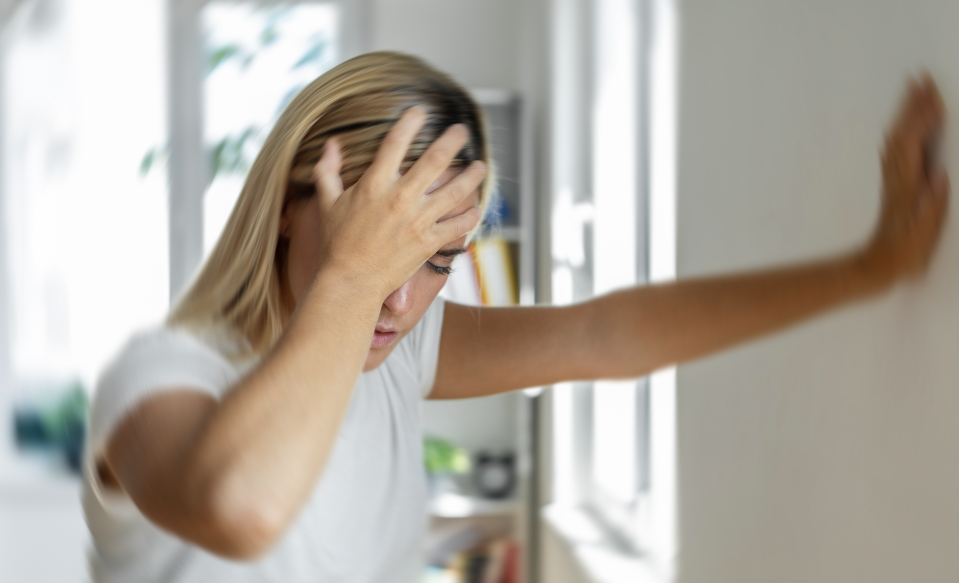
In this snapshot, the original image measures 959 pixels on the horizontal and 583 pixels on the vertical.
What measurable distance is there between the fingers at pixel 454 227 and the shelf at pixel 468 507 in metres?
0.97

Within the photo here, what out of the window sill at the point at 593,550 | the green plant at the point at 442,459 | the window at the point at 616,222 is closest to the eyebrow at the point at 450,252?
the window at the point at 616,222

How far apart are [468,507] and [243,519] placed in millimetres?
1044

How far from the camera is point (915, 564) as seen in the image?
318mm

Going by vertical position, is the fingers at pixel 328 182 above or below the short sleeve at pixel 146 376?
above

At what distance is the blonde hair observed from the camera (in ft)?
1.18

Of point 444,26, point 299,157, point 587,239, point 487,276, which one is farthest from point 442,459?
point 299,157

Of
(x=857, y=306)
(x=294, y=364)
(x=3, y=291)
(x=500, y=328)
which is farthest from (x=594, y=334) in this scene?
(x=3, y=291)

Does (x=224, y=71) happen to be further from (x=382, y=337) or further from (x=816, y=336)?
(x=816, y=336)

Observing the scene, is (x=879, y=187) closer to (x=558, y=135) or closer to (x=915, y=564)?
(x=915, y=564)

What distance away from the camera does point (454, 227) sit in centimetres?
31

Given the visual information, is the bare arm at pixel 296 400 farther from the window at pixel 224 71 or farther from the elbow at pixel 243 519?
the window at pixel 224 71

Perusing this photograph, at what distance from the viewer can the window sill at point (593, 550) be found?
72 centimetres

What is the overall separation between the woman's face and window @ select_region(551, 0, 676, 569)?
278 millimetres

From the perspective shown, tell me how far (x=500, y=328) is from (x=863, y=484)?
0.25 m
